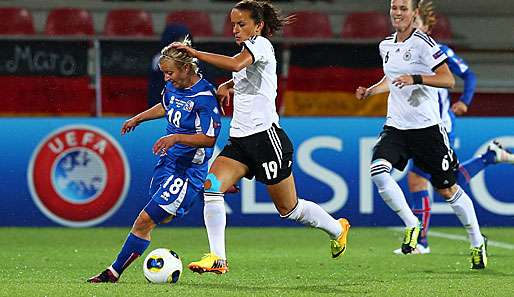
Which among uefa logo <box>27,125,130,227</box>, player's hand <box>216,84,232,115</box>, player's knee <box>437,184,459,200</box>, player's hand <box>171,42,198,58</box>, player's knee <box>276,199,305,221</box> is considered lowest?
uefa logo <box>27,125,130,227</box>

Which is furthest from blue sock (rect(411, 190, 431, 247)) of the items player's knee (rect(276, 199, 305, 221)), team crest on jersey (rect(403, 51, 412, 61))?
player's knee (rect(276, 199, 305, 221))

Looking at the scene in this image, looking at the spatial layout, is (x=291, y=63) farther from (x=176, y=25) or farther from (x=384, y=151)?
(x=384, y=151)

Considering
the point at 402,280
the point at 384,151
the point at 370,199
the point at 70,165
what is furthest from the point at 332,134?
the point at 402,280

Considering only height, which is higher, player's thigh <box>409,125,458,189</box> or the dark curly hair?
the dark curly hair

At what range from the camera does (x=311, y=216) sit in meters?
7.62

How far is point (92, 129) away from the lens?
1171cm

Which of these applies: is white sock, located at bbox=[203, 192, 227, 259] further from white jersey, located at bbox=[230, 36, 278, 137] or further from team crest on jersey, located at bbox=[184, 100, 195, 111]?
team crest on jersey, located at bbox=[184, 100, 195, 111]

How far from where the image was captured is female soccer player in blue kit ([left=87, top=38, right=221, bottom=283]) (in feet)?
23.6

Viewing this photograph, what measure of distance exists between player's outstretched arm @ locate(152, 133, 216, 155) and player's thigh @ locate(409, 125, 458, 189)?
1.79 m

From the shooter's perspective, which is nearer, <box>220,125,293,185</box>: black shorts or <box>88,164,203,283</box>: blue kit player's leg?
<box>88,164,203,283</box>: blue kit player's leg

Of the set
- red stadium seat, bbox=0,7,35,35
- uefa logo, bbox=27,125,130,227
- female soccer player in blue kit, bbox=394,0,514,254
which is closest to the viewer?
female soccer player in blue kit, bbox=394,0,514,254

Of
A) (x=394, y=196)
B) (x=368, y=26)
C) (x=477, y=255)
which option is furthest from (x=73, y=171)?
(x=477, y=255)

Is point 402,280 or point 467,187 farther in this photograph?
point 467,187

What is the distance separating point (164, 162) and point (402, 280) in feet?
5.36
